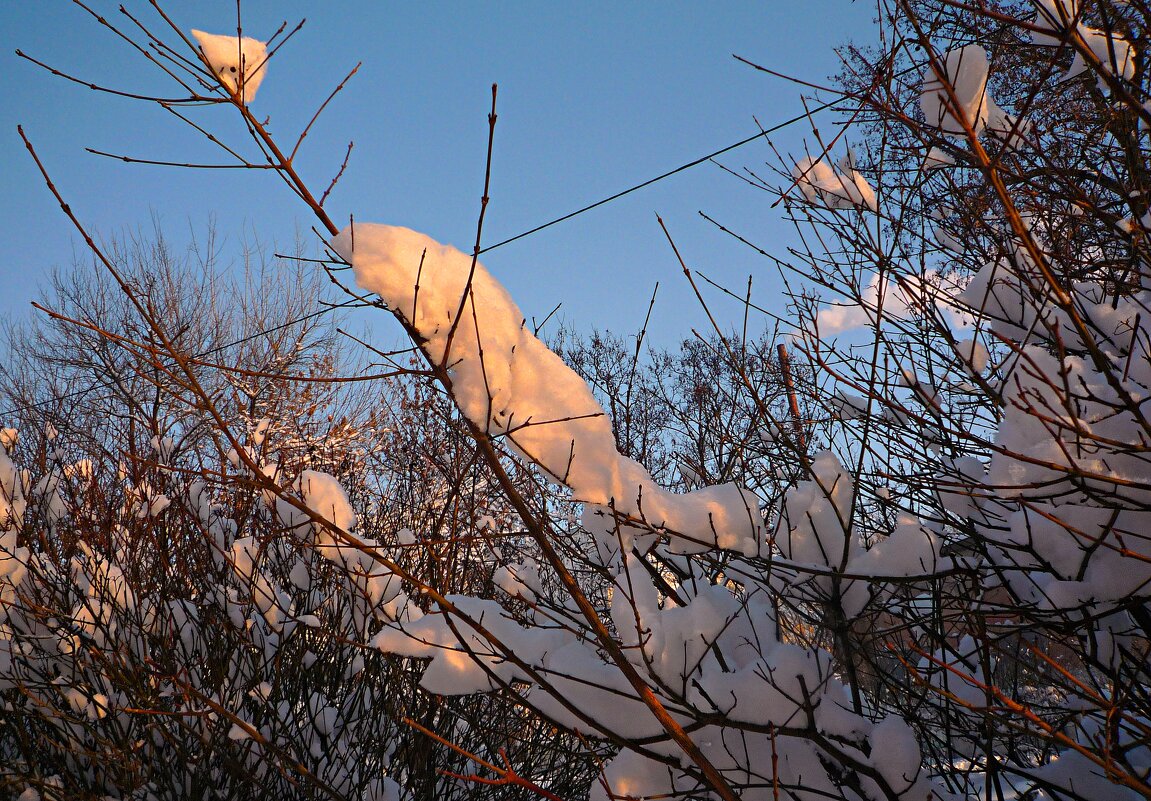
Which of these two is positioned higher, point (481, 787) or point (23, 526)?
point (23, 526)

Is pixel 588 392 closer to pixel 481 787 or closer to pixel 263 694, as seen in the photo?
pixel 263 694

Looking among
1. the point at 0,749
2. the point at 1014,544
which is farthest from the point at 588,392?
the point at 0,749

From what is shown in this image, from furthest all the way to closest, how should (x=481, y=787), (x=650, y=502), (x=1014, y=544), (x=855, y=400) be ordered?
1. (x=481, y=787)
2. (x=855, y=400)
3. (x=1014, y=544)
4. (x=650, y=502)

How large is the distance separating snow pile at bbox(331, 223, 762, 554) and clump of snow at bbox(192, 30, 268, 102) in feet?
0.98

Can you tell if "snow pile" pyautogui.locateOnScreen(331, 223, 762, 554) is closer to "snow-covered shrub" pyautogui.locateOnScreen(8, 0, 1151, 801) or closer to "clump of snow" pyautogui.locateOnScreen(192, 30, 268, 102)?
"snow-covered shrub" pyautogui.locateOnScreen(8, 0, 1151, 801)

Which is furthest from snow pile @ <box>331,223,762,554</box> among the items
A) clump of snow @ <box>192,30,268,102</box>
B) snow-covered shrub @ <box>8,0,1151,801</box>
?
clump of snow @ <box>192,30,268,102</box>

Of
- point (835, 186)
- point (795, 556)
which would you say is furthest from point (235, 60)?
point (835, 186)

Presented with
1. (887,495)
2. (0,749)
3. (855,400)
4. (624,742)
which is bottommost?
(0,749)

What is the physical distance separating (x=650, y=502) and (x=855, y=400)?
1.31m

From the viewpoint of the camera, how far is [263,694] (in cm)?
270

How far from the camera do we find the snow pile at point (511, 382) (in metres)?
1.19

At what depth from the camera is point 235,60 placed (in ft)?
4.01

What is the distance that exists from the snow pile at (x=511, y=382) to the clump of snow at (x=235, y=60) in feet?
0.98

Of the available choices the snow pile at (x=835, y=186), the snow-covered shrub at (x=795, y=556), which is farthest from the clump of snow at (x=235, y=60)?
the snow pile at (x=835, y=186)
